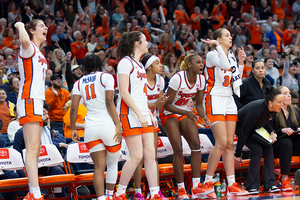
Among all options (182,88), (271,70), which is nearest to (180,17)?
(271,70)

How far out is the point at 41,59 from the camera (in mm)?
4242

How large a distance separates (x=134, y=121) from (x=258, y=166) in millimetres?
2288

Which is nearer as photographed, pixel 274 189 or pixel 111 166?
pixel 111 166

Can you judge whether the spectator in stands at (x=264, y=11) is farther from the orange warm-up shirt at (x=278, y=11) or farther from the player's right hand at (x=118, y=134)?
the player's right hand at (x=118, y=134)

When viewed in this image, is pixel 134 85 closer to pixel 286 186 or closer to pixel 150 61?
pixel 150 61

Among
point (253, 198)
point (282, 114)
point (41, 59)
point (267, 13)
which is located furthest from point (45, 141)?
point (267, 13)

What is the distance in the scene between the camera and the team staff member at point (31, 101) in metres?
3.97

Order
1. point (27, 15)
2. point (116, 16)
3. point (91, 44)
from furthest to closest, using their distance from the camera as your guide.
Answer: point (116, 16)
point (27, 15)
point (91, 44)

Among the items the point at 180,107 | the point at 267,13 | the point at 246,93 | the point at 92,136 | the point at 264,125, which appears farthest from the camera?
the point at 267,13

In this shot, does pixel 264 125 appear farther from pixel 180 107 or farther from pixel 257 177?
pixel 180 107

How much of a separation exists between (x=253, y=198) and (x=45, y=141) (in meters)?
3.18

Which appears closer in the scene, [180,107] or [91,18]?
[180,107]

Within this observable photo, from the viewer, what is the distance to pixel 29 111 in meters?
4.07

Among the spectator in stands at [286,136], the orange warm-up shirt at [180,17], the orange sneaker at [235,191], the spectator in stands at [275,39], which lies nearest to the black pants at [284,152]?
the spectator in stands at [286,136]
